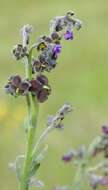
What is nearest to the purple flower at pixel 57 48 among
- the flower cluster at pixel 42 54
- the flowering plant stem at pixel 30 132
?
the flower cluster at pixel 42 54

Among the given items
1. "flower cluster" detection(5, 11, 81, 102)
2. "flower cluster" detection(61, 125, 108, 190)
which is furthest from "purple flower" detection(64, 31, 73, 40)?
"flower cluster" detection(61, 125, 108, 190)

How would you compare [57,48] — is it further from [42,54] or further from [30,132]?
[30,132]

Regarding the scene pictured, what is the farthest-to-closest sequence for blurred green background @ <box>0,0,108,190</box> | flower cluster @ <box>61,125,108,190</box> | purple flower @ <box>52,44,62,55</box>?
1. blurred green background @ <box>0,0,108,190</box>
2. flower cluster @ <box>61,125,108,190</box>
3. purple flower @ <box>52,44,62,55</box>

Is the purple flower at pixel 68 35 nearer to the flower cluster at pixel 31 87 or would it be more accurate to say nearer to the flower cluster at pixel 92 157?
the flower cluster at pixel 31 87

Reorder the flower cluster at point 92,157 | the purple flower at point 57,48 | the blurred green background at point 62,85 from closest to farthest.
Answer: the purple flower at point 57,48
the flower cluster at point 92,157
the blurred green background at point 62,85

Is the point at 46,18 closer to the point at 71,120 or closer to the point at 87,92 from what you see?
Answer: the point at 87,92

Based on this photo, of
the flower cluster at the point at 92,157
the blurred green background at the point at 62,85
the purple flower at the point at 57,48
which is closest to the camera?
the purple flower at the point at 57,48

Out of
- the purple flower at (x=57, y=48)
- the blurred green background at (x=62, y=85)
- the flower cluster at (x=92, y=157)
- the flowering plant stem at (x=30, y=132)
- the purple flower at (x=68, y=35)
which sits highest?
the blurred green background at (x=62, y=85)

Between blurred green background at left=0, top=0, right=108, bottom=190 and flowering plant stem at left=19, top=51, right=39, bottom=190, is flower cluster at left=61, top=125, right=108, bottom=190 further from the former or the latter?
blurred green background at left=0, top=0, right=108, bottom=190

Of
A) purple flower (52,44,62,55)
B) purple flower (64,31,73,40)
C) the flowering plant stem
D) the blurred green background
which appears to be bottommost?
the flowering plant stem
